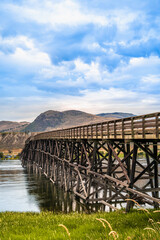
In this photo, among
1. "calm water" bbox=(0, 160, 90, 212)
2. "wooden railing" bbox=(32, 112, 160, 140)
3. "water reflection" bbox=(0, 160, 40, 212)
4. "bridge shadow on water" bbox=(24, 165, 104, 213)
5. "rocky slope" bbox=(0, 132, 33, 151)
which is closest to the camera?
"wooden railing" bbox=(32, 112, 160, 140)

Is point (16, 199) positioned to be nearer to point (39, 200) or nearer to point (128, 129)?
point (39, 200)

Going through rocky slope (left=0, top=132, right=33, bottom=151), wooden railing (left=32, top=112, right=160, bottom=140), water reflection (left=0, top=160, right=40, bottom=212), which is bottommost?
water reflection (left=0, top=160, right=40, bottom=212)

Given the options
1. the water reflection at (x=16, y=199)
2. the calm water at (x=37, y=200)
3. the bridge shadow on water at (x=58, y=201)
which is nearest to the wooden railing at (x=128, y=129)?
the bridge shadow on water at (x=58, y=201)

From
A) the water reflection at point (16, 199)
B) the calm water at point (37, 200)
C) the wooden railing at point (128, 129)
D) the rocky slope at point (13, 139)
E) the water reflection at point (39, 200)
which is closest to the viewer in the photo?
the wooden railing at point (128, 129)

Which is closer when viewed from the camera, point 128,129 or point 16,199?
point 128,129

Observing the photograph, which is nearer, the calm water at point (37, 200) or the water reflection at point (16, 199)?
the calm water at point (37, 200)

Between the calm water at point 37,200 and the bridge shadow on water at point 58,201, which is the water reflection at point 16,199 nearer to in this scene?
the calm water at point 37,200

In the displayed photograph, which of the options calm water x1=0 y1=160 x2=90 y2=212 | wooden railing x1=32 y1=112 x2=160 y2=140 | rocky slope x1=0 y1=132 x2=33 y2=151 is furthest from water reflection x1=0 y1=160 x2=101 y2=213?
rocky slope x1=0 y1=132 x2=33 y2=151

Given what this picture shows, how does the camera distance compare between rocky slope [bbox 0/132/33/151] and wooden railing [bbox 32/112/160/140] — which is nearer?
wooden railing [bbox 32/112/160/140]

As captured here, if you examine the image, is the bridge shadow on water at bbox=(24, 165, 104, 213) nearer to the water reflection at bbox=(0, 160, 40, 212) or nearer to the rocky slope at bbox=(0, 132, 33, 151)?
the water reflection at bbox=(0, 160, 40, 212)

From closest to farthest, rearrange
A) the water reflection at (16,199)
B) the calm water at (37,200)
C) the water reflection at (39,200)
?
1. the water reflection at (39,200)
2. the calm water at (37,200)
3. the water reflection at (16,199)

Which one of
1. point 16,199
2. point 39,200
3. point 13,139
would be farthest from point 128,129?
point 13,139

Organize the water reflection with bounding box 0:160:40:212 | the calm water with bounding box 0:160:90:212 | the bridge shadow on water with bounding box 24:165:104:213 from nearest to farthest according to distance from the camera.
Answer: the bridge shadow on water with bounding box 24:165:104:213, the calm water with bounding box 0:160:90:212, the water reflection with bounding box 0:160:40:212

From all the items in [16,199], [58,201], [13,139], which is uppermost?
[13,139]
